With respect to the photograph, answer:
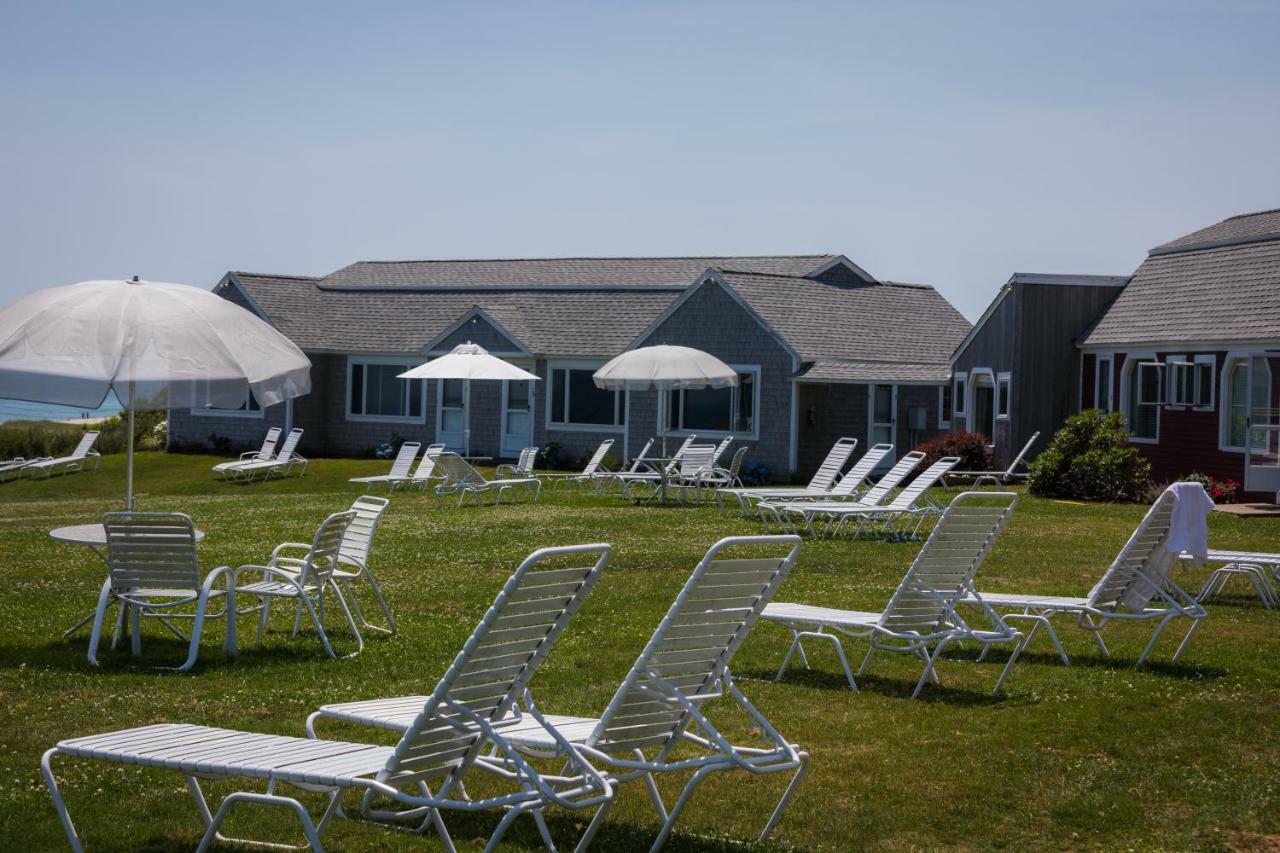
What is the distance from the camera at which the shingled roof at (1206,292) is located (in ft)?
90.5

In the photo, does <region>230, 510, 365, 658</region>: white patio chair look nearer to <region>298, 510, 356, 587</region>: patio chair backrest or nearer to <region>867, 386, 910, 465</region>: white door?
<region>298, 510, 356, 587</region>: patio chair backrest

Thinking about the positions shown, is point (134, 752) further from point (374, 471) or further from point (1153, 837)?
point (374, 471)

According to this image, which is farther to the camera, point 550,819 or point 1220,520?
point 1220,520

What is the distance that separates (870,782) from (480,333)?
1285 inches

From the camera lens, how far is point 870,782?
23.4ft

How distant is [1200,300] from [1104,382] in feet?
8.66

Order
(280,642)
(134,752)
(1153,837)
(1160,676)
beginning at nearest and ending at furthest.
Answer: (134,752) < (1153,837) < (1160,676) < (280,642)

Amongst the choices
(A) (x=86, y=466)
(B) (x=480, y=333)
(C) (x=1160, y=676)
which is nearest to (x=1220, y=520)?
(C) (x=1160, y=676)

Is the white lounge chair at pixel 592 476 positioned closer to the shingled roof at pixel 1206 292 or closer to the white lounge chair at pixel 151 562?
the shingled roof at pixel 1206 292

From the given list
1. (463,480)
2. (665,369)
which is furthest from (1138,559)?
(463,480)

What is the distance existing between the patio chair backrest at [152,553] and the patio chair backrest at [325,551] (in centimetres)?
82

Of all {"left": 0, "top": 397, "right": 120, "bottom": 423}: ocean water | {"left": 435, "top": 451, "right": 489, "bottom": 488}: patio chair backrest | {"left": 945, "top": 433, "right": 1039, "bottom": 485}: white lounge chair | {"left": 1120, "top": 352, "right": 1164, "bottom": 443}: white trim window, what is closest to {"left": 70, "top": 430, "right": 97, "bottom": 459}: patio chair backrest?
{"left": 0, "top": 397, "right": 120, "bottom": 423}: ocean water

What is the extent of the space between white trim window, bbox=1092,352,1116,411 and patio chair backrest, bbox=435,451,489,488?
12.7 m

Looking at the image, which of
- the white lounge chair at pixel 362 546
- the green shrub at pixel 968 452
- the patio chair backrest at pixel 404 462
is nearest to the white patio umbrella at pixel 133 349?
the white lounge chair at pixel 362 546
